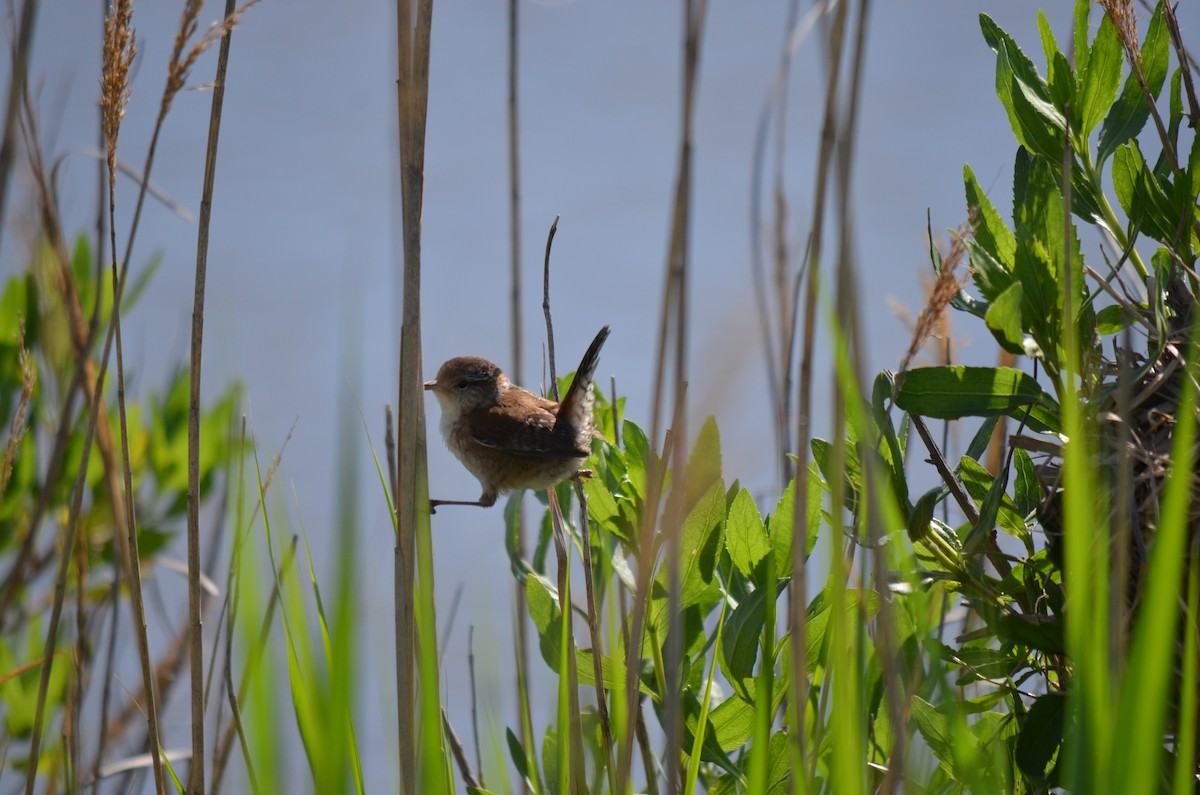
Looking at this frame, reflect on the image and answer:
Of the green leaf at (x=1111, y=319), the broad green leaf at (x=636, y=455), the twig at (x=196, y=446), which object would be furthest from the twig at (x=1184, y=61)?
the twig at (x=196, y=446)

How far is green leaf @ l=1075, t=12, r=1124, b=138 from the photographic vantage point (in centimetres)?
138

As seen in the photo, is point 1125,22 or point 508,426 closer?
point 1125,22

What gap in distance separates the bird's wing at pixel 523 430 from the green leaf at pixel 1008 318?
3.53 feet

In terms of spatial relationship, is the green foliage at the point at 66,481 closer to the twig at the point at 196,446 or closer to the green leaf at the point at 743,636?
the twig at the point at 196,446

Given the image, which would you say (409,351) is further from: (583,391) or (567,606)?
(583,391)

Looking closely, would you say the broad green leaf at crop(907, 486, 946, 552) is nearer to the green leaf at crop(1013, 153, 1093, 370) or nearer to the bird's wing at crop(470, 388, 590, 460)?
the green leaf at crop(1013, 153, 1093, 370)

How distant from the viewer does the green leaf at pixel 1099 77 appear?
4.52 ft

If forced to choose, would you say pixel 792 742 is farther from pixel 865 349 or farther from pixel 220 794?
pixel 220 794

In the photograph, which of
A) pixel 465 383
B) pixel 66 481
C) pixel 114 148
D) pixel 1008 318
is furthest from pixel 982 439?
pixel 66 481

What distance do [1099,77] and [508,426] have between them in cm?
154

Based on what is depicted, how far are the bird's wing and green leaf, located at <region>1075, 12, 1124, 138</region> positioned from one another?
1.17 metres

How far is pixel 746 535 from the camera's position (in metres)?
1.46

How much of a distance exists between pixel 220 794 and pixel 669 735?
0.89 meters

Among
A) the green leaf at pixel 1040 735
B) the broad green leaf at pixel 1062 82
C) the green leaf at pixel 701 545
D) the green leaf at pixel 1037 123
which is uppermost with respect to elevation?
the broad green leaf at pixel 1062 82
